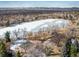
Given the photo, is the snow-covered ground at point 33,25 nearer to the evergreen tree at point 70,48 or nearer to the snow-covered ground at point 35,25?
the snow-covered ground at point 35,25

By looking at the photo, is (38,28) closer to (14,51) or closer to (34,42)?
(34,42)

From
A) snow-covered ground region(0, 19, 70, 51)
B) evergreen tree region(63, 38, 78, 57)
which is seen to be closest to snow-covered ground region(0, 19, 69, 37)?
snow-covered ground region(0, 19, 70, 51)

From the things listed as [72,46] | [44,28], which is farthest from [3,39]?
[72,46]

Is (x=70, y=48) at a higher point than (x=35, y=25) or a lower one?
lower

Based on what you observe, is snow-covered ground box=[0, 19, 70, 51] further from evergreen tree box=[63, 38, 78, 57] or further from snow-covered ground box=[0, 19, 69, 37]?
evergreen tree box=[63, 38, 78, 57]

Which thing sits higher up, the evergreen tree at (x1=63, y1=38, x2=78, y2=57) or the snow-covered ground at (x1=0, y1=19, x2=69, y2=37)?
the snow-covered ground at (x1=0, y1=19, x2=69, y2=37)

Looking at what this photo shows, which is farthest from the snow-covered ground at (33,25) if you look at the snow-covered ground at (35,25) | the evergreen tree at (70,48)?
the evergreen tree at (70,48)

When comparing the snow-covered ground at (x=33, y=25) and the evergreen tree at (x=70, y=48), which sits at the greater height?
the snow-covered ground at (x=33, y=25)

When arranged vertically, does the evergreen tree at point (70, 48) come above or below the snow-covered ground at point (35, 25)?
below

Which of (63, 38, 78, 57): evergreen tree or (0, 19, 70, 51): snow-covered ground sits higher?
(0, 19, 70, 51): snow-covered ground

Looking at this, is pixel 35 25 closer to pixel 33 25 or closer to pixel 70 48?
pixel 33 25

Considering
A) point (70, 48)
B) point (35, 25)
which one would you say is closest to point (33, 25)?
point (35, 25)

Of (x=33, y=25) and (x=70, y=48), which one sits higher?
(x=33, y=25)
